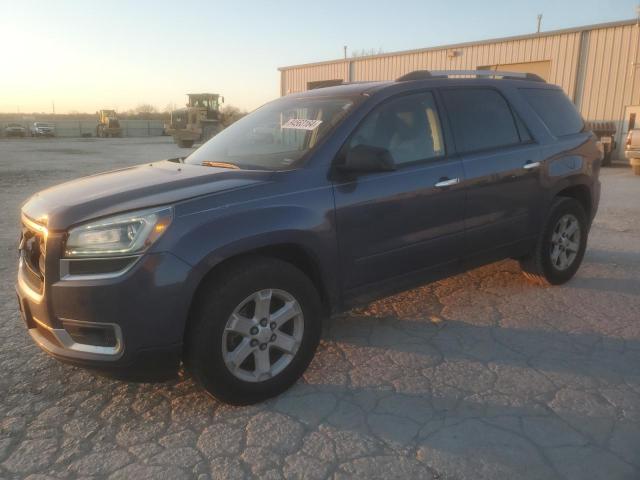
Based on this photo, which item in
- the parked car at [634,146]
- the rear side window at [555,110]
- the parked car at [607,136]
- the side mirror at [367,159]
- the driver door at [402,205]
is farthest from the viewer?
the parked car at [607,136]

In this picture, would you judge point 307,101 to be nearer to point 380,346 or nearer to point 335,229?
point 335,229

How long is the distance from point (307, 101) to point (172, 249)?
181cm

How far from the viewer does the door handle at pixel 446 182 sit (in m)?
3.41

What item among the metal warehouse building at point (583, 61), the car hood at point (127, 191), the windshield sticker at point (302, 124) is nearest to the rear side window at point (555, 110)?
the windshield sticker at point (302, 124)

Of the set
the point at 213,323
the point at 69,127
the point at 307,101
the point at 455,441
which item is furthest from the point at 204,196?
the point at 69,127

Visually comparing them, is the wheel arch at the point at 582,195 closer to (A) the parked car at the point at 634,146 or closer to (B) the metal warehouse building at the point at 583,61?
(A) the parked car at the point at 634,146

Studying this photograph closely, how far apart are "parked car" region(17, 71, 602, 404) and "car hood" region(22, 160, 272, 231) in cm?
1

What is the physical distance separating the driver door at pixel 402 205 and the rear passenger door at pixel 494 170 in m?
0.15

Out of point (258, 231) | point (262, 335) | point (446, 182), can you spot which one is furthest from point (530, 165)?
point (262, 335)

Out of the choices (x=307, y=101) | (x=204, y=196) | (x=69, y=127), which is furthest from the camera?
(x=69, y=127)

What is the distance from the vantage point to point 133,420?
8.63 feet

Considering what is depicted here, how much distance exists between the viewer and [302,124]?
3371 mm

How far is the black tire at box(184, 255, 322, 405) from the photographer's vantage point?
8.18 ft

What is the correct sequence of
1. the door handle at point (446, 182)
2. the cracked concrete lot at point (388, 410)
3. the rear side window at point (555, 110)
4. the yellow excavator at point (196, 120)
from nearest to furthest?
the cracked concrete lot at point (388, 410)
the door handle at point (446, 182)
the rear side window at point (555, 110)
the yellow excavator at point (196, 120)
